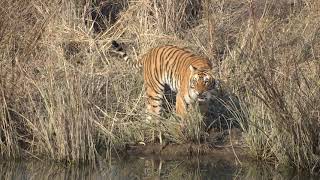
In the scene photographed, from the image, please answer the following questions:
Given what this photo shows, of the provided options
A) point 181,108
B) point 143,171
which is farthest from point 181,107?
point 143,171

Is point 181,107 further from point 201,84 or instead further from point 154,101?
point 154,101

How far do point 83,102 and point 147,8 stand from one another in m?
3.79

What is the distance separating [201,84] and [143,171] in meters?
1.29

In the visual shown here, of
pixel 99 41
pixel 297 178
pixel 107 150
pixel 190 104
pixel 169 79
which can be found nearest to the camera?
pixel 297 178

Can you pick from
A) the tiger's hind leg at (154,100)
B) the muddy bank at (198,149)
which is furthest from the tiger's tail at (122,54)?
the muddy bank at (198,149)

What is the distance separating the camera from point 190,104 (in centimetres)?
805

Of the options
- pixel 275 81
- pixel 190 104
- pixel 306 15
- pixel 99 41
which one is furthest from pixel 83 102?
pixel 306 15

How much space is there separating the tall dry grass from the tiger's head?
13.5 inches

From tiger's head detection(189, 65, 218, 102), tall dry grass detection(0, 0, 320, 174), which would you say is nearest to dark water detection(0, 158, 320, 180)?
tall dry grass detection(0, 0, 320, 174)

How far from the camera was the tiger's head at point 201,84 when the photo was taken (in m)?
8.05

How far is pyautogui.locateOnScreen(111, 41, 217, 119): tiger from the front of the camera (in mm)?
8094

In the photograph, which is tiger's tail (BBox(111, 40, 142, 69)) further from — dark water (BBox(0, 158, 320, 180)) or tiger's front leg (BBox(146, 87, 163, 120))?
dark water (BBox(0, 158, 320, 180))

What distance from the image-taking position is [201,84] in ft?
26.4

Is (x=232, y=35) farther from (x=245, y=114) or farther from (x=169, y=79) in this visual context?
(x=245, y=114)
